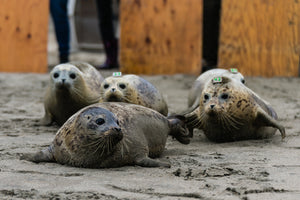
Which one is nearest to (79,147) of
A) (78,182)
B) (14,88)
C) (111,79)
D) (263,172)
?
(78,182)

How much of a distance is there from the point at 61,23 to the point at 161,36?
4.92ft

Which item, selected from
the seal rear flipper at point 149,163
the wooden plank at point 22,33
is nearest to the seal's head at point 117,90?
the seal rear flipper at point 149,163

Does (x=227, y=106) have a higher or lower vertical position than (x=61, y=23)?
lower

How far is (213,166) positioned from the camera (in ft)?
11.9

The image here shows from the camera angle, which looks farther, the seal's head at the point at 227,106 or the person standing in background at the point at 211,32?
the person standing in background at the point at 211,32

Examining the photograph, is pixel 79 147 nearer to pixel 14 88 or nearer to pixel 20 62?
pixel 14 88

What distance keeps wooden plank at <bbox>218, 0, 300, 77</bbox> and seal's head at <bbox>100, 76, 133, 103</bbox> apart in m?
3.61

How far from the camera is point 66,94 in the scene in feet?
16.7

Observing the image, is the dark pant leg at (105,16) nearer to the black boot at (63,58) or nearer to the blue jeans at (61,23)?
the blue jeans at (61,23)

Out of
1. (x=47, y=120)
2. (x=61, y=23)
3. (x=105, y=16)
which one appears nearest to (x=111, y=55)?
(x=105, y=16)

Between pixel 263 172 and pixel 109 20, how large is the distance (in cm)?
632

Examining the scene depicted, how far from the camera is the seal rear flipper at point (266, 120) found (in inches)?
173

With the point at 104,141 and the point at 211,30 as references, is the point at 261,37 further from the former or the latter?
the point at 104,141

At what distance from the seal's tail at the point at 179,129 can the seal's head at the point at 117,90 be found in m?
0.60
